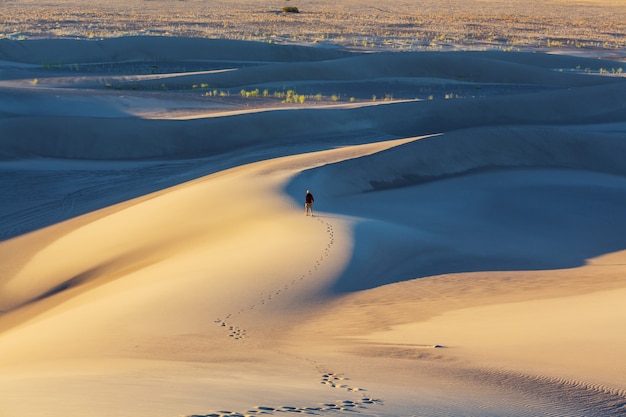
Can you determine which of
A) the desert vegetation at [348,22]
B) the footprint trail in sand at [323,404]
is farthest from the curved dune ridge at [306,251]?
the desert vegetation at [348,22]

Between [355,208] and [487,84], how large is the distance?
20.1 m

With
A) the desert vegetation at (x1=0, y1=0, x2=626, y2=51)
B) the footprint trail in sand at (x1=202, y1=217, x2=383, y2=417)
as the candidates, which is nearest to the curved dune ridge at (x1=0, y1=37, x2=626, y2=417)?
the footprint trail in sand at (x1=202, y1=217, x2=383, y2=417)

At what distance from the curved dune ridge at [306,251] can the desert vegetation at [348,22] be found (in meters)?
21.0

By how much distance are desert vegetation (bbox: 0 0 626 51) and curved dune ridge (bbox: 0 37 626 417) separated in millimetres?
20988

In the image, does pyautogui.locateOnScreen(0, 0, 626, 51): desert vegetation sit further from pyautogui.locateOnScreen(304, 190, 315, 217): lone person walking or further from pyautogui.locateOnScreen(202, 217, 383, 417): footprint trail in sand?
pyautogui.locateOnScreen(202, 217, 383, 417): footprint trail in sand

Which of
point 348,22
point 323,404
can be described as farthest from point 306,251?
point 348,22

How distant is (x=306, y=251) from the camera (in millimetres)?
12055

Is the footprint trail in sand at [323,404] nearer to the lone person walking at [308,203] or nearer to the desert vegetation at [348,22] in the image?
the lone person walking at [308,203]

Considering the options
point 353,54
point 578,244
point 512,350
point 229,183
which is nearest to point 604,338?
point 512,350

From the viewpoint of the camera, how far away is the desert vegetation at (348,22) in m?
52.6

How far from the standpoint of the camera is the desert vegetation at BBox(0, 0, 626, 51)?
173 feet

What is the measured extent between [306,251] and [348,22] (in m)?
54.4

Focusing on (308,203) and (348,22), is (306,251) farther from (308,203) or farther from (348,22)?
(348,22)

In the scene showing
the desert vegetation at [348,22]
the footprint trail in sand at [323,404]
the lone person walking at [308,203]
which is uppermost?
the desert vegetation at [348,22]
